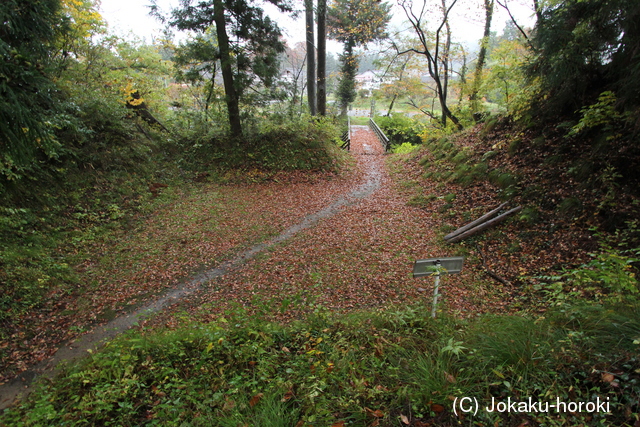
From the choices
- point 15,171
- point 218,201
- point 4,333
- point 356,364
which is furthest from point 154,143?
point 356,364

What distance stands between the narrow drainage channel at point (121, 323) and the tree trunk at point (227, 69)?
6999 mm

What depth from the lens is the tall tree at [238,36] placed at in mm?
11961

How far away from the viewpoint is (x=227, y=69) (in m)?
12.7

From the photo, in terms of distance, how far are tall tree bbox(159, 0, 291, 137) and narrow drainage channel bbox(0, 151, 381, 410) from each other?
7.22 meters

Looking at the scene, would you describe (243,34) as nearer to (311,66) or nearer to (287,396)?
(311,66)

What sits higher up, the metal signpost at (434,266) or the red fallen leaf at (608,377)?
the metal signpost at (434,266)

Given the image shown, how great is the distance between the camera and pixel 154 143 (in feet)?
43.9

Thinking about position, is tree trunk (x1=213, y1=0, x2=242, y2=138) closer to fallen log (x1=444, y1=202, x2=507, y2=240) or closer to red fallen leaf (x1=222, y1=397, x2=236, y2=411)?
fallen log (x1=444, y1=202, x2=507, y2=240)

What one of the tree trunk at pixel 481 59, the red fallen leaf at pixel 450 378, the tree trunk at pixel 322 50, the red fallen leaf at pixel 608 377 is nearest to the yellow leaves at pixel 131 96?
the tree trunk at pixel 322 50

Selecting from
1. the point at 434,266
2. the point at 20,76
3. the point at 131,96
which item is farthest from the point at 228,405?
the point at 131,96

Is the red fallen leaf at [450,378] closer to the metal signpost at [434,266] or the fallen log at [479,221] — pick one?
the metal signpost at [434,266]

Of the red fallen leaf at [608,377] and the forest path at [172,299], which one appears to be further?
the forest path at [172,299]

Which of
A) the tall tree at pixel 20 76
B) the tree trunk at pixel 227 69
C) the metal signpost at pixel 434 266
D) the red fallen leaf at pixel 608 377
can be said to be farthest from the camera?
the tree trunk at pixel 227 69

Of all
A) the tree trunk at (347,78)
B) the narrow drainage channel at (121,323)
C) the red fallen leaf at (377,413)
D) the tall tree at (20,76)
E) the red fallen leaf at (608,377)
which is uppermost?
the tree trunk at (347,78)
